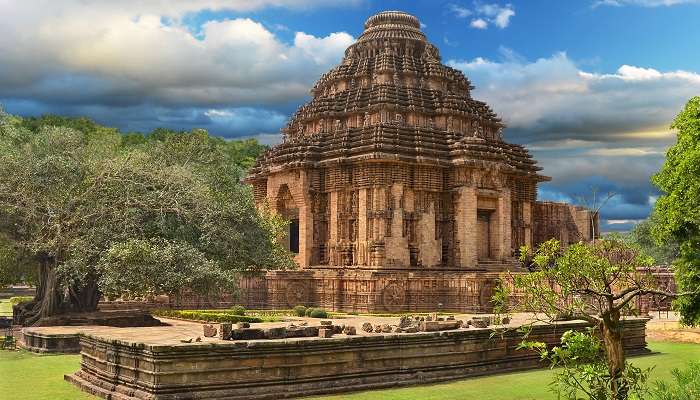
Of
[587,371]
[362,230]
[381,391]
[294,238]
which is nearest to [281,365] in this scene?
[381,391]

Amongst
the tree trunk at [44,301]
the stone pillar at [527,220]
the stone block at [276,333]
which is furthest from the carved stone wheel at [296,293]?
the stone block at [276,333]

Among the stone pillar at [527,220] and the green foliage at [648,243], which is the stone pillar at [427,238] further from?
the green foliage at [648,243]

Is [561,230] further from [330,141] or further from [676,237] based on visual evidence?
[676,237]

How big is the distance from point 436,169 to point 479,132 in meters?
5.74

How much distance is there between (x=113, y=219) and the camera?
2261 centimetres

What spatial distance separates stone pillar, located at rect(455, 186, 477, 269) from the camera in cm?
3981

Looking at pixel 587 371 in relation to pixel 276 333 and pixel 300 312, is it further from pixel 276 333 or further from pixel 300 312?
pixel 300 312

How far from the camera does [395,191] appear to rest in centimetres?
3831

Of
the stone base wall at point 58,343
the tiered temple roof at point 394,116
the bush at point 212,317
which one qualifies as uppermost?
the tiered temple roof at point 394,116

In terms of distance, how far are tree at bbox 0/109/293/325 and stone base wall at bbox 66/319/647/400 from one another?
6466 mm

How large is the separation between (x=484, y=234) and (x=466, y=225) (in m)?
3.01

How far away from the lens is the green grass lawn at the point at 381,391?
44.9 ft

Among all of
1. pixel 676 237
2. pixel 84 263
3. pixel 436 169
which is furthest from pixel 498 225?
pixel 84 263

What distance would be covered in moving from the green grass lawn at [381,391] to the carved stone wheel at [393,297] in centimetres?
1479
